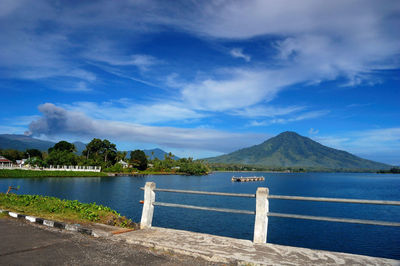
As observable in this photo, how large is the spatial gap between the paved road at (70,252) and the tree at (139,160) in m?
122

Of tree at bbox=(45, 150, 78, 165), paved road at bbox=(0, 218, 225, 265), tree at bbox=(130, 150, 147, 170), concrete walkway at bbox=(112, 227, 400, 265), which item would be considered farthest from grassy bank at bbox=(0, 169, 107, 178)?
concrete walkway at bbox=(112, 227, 400, 265)

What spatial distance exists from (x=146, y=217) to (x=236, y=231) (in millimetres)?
15858

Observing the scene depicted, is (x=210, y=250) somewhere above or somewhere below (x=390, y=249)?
above

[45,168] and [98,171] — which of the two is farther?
[98,171]

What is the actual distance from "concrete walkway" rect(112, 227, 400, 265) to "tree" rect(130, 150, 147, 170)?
403 feet

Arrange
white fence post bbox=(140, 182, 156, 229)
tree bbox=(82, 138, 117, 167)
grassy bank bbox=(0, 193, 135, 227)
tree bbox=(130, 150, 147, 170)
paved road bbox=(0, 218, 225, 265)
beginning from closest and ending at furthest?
paved road bbox=(0, 218, 225, 265) < white fence post bbox=(140, 182, 156, 229) < grassy bank bbox=(0, 193, 135, 227) < tree bbox=(82, 138, 117, 167) < tree bbox=(130, 150, 147, 170)

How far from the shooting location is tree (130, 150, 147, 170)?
127 metres

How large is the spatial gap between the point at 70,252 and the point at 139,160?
124 m

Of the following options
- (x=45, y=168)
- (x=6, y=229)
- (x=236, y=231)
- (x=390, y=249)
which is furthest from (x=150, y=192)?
(x=45, y=168)

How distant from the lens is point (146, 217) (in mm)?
8734

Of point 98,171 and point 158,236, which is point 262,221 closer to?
point 158,236

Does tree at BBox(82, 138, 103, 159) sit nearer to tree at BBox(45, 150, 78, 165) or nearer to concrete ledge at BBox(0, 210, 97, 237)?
tree at BBox(45, 150, 78, 165)

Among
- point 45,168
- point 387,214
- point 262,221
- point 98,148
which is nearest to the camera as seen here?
→ point 262,221

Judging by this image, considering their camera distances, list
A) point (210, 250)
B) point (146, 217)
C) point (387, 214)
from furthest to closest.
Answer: point (387, 214) < point (146, 217) < point (210, 250)
